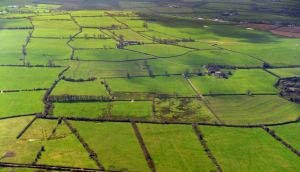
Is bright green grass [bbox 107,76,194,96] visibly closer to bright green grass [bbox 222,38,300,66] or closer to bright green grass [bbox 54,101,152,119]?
bright green grass [bbox 54,101,152,119]

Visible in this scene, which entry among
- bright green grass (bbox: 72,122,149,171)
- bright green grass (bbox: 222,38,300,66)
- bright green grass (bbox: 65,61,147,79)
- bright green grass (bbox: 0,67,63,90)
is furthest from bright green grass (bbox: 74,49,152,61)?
bright green grass (bbox: 72,122,149,171)

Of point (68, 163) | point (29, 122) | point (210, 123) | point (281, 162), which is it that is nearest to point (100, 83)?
point (29, 122)

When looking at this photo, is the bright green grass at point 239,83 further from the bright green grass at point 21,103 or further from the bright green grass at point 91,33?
the bright green grass at point 91,33

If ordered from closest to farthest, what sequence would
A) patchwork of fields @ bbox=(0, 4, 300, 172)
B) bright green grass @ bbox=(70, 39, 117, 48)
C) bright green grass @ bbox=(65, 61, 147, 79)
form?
patchwork of fields @ bbox=(0, 4, 300, 172) → bright green grass @ bbox=(65, 61, 147, 79) → bright green grass @ bbox=(70, 39, 117, 48)

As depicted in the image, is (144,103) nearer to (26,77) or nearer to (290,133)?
(290,133)

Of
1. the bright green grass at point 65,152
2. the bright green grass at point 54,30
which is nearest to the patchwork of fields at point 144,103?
the bright green grass at point 65,152

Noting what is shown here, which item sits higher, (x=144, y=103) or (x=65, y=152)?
(x=144, y=103)

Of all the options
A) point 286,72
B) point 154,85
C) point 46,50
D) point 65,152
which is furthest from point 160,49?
point 65,152
